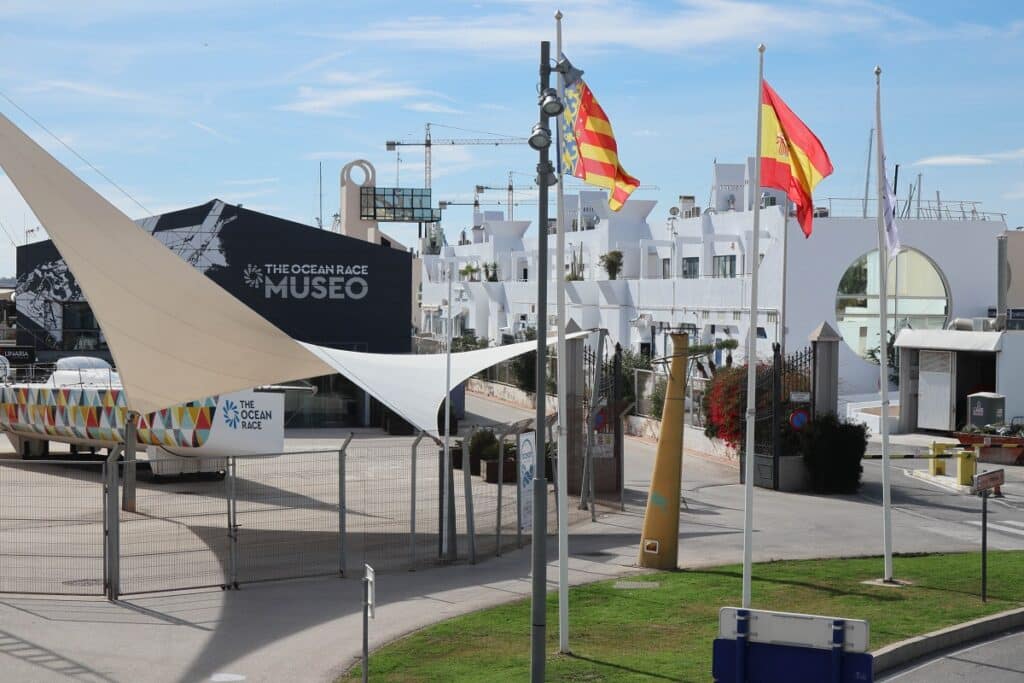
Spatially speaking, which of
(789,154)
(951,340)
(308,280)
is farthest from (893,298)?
(789,154)

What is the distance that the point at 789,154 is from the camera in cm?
1412

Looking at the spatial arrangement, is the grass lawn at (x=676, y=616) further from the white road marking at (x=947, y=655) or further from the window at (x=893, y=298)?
the window at (x=893, y=298)

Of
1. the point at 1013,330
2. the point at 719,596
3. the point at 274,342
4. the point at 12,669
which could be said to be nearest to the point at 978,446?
the point at 1013,330

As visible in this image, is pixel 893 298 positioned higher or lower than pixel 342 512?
higher

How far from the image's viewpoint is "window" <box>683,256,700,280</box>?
5516 cm

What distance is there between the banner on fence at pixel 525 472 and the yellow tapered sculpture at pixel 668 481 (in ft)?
7.65

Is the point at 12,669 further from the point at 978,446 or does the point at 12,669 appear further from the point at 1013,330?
the point at 1013,330

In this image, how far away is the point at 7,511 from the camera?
22984 mm

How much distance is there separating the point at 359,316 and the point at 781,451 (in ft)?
60.6

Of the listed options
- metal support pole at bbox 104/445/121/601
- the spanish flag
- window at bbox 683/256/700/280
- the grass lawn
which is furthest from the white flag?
window at bbox 683/256/700/280

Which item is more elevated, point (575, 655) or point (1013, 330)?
point (1013, 330)

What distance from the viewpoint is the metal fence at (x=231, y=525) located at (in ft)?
55.1

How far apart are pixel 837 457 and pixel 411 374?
10262mm

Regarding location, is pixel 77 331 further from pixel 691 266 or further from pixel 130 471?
pixel 691 266
